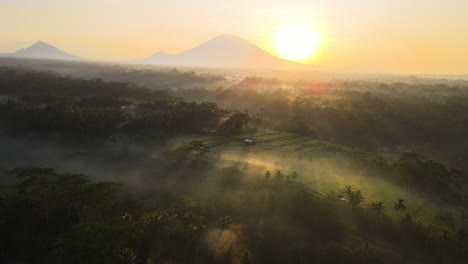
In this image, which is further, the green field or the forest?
the green field

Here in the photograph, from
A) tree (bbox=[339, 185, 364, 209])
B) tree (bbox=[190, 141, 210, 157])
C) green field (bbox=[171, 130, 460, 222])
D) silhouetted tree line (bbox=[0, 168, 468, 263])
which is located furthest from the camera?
tree (bbox=[190, 141, 210, 157])

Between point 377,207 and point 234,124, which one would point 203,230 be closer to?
point 377,207

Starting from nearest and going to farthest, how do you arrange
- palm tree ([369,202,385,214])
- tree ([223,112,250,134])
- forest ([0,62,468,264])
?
1. forest ([0,62,468,264])
2. palm tree ([369,202,385,214])
3. tree ([223,112,250,134])

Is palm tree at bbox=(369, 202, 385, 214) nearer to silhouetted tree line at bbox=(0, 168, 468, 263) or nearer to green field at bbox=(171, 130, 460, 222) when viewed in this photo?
silhouetted tree line at bbox=(0, 168, 468, 263)

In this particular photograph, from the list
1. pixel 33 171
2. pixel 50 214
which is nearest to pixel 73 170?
pixel 33 171

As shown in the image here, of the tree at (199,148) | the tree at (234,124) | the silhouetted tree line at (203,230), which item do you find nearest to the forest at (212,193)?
the silhouetted tree line at (203,230)

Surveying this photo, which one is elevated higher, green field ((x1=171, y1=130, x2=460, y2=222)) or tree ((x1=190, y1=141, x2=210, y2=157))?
tree ((x1=190, y1=141, x2=210, y2=157))

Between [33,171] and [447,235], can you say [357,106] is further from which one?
[33,171]

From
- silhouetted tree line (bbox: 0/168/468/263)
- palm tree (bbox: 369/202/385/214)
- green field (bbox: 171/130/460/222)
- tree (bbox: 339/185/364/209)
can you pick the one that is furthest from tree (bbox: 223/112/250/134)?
palm tree (bbox: 369/202/385/214)

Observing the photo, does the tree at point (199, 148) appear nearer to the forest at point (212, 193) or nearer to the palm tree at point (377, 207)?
the forest at point (212, 193)
